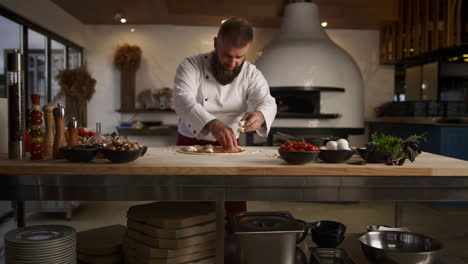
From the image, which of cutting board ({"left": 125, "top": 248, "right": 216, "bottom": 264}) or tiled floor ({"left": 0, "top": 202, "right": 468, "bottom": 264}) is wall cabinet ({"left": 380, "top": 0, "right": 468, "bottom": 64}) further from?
cutting board ({"left": 125, "top": 248, "right": 216, "bottom": 264})

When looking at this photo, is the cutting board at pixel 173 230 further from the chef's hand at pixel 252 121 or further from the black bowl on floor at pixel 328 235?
the chef's hand at pixel 252 121

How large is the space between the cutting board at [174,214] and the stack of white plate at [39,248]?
274 mm

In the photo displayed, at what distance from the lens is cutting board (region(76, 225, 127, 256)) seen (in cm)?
186

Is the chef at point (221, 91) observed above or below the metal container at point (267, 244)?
above

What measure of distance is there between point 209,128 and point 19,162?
0.88 meters

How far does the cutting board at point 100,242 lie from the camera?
186 cm

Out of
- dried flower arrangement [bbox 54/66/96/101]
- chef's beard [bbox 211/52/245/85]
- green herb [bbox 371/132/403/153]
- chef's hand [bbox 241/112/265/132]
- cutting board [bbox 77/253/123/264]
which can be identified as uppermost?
dried flower arrangement [bbox 54/66/96/101]

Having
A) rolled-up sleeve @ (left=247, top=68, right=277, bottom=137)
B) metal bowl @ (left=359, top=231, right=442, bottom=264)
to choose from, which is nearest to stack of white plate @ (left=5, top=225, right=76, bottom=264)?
metal bowl @ (left=359, top=231, right=442, bottom=264)

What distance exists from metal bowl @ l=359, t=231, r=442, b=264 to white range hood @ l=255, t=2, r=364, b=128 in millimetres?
3559

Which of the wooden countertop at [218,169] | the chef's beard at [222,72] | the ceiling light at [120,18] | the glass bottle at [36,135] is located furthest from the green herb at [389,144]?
the ceiling light at [120,18]

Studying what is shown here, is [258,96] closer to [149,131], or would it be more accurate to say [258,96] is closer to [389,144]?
[389,144]

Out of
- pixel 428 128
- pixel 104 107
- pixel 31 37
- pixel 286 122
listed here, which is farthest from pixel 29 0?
pixel 428 128

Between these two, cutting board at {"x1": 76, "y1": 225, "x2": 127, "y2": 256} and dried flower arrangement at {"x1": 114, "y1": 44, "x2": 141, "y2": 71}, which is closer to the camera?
cutting board at {"x1": 76, "y1": 225, "x2": 127, "y2": 256}

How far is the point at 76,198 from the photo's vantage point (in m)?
1.56
